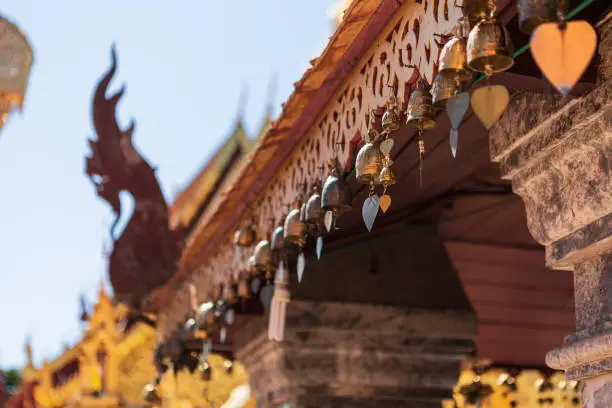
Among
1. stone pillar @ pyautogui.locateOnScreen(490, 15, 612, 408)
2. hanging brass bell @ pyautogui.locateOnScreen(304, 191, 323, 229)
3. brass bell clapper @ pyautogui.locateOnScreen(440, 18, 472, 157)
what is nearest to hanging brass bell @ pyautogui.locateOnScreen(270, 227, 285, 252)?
hanging brass bell @ pyautogui.locateOnScreen(304, 191, 323, 229)

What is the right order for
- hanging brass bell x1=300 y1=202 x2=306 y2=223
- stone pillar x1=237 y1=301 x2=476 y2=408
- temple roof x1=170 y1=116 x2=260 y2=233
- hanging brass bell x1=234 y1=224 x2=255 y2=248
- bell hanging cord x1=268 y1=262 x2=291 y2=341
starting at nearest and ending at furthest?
hanging brass bell x1=300 y1=202 x2=306 y2=223, bell hanging cord x1=268 y1=262 x2=291 y2=341, hanging brass bell x1=234 y1=224 x2=255 y2=248, stone pillar x1=237 y1=301 x2=476 y2=408, temple roof x1=170 y1=116 x2=260 y2=233

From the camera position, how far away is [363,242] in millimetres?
5145

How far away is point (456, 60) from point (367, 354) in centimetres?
316

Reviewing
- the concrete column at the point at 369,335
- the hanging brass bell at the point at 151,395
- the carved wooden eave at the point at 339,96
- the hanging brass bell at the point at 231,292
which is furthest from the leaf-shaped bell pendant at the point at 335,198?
the hanging brass bell at the point at 151,395

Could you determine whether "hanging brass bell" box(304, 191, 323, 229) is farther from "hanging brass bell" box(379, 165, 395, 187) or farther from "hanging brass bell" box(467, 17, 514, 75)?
"hanging brass bell" box(467, 17, 514, 75)

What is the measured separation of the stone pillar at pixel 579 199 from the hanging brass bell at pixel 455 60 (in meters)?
0.39

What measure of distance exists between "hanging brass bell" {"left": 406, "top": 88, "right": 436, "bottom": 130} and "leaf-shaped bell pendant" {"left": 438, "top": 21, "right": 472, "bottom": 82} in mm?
292

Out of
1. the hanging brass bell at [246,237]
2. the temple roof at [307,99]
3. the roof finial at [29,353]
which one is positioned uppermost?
the roof finial at [29,353]

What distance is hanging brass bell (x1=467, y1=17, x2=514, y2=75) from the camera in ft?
6.50

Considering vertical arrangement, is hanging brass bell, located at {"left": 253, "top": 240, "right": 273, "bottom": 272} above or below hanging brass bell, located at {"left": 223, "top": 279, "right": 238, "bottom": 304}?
below

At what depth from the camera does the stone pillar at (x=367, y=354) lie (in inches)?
198

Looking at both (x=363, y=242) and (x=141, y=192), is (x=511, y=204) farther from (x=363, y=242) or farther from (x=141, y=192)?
(x=141, y=192)

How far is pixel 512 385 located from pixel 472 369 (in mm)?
375

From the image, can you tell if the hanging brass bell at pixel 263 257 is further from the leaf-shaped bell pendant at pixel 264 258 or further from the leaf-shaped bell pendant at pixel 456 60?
the leaf-shaped bell pendant at pixel 456 60
